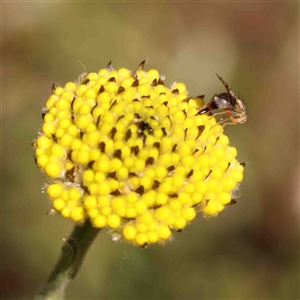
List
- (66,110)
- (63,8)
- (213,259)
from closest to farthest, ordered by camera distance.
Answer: (66,110) → (213,259) → (63,8)

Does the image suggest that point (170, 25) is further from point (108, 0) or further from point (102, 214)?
point (102, 214)

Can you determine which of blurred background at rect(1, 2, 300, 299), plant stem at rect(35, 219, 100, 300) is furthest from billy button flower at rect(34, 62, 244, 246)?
blurred background at rect(1, 2, 300, 299)

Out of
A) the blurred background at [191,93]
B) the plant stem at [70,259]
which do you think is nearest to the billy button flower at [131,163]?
the plant stem at [70,259]

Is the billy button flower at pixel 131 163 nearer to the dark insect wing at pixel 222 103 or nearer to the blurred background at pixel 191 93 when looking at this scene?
the dark insect wing at pixel 222 103

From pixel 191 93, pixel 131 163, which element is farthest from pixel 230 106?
pixel 191 93

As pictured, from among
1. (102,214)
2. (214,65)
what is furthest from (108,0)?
(102,214)

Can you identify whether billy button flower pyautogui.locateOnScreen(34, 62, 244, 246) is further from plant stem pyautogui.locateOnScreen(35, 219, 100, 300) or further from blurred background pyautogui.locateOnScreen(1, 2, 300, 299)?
blurred background pyautogui.locateOnScreen(1, 2, 300, 299)
